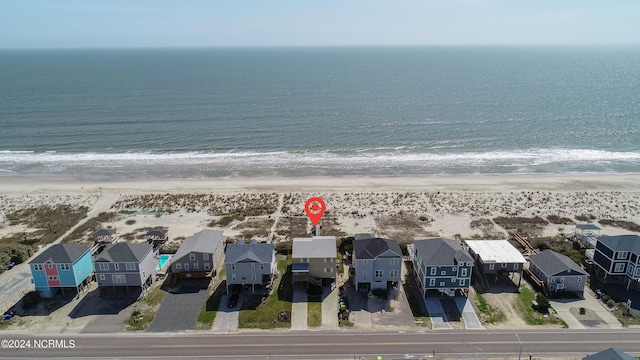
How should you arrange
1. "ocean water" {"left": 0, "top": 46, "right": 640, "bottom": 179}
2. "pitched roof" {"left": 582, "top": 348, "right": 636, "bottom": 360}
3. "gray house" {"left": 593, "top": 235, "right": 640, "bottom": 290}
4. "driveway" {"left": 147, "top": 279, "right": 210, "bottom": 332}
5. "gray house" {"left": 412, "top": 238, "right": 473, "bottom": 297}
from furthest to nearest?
1. "ocean water" {"left": 0, "top": 46, "right": 640, "bottom": 179}
2. "gray house" {"left": 593, "top": 235, "right": 640, "bottom": 290}
3. "gray house" {"left": 412, "top": 238, "right": 473, "bottom": 297}
4. "driveway" {"left": 147, "top": 279, "right": 210, "bottom": 332}
5. "pitched roof" {"left": 582, "top": 348, "right": 636, "bottom": 360}

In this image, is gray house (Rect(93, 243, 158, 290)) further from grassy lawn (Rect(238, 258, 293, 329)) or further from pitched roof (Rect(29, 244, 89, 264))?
grassy lawn (Rect(238, 258, 293, 329))

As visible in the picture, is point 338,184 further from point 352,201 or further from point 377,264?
point 377,264

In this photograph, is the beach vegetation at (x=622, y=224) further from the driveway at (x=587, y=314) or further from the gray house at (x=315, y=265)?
the gray house at (x=315, y=265)

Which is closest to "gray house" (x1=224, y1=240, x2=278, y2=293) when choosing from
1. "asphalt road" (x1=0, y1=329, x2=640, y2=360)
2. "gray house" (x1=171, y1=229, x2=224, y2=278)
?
"gray house" (x1=171, y1=229, x2=224, y2=278)

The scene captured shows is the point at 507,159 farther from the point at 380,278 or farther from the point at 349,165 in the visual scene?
the point at 380,278

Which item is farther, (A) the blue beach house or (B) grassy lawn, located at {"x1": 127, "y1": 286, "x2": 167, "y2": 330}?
(A) the blue beach house

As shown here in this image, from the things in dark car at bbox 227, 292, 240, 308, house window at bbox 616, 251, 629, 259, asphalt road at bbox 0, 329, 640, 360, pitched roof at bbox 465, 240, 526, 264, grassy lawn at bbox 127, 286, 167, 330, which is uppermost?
house window at bbox 616, 251, 629, 259

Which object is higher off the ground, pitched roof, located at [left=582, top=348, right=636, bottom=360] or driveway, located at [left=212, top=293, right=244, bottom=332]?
pitched roof, located at [left=582, top=348, right=636, bottom=360]

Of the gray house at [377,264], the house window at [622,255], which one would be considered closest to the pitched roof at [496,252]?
the house window at [622,255]
